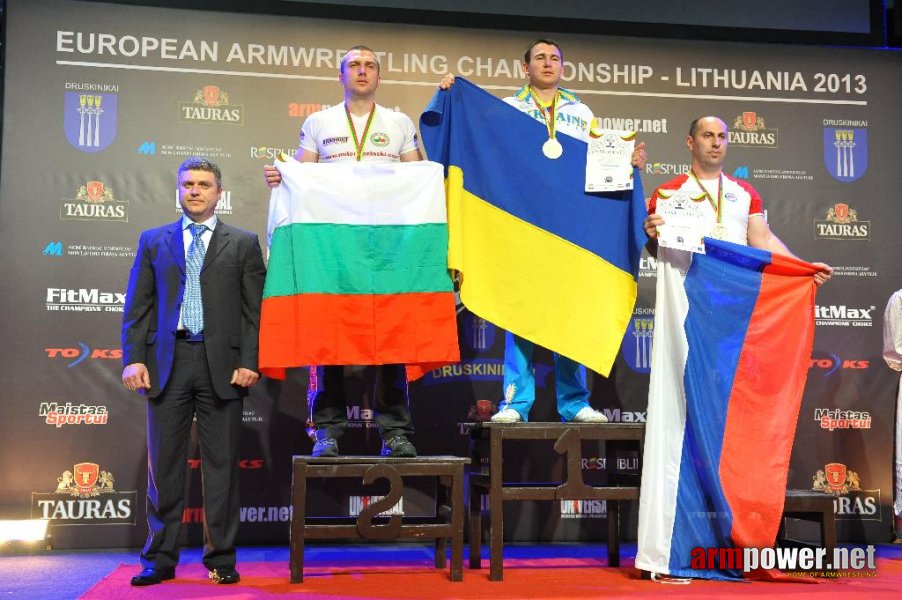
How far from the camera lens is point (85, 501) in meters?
4.95

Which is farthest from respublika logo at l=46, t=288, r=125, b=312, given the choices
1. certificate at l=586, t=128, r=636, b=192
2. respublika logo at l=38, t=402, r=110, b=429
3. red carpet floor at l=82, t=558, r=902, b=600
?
certificate at l=586, t=128, r=636, b=192

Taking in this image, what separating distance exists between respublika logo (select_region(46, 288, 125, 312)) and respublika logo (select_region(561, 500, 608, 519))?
2750 millimetres

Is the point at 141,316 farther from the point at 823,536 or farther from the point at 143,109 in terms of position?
the point at 823,536

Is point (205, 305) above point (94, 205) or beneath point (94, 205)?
beneath

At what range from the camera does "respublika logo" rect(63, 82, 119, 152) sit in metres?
5.10

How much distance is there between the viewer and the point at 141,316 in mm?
3824

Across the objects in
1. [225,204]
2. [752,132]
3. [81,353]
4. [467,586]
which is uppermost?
[752,132]

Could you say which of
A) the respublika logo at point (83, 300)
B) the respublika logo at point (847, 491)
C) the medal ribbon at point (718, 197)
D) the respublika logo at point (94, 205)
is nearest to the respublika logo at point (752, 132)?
the medal ribbon at point (718, 197)

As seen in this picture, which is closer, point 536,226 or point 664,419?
point 664,419

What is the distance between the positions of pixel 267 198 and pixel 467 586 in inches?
100

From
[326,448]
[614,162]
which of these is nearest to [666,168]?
[614,162]

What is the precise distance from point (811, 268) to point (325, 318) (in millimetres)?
2153

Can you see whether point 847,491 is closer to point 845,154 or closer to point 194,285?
point 845,154

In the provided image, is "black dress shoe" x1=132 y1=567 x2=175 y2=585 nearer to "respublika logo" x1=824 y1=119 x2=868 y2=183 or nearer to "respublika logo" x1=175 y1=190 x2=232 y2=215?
"respublika logo" x1=175 y1=190 x2=232 y2=215
